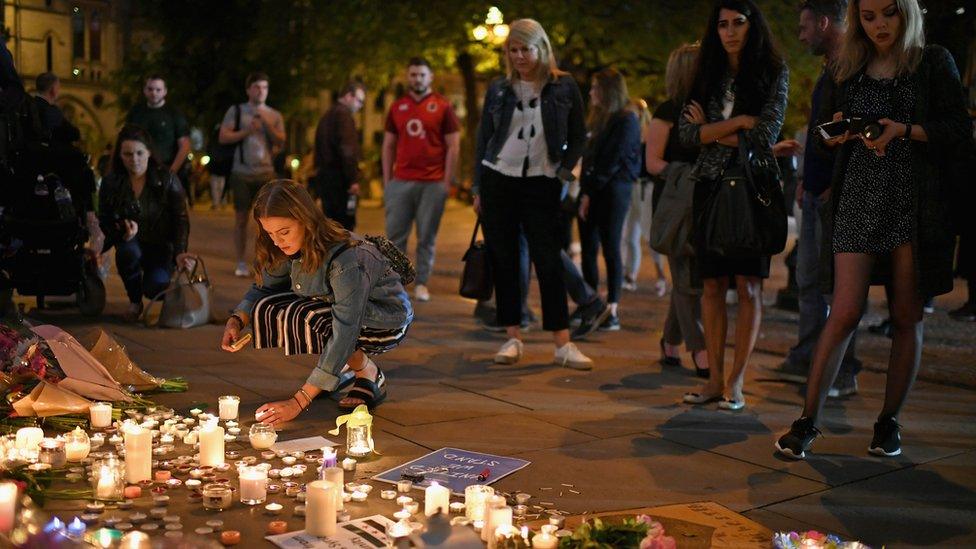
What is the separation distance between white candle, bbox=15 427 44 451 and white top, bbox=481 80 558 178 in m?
3.22

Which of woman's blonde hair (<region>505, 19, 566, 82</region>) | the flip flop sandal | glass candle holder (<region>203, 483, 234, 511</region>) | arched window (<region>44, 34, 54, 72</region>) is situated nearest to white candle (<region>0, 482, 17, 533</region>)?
glass candle holder (<region>203, 483, 234, 511</region>)

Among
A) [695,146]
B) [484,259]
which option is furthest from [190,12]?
[695,146]

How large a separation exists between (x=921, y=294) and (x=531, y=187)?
2.55 meters

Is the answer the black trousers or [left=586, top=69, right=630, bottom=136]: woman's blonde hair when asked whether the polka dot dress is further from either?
[left=586, top=69, right=630, bottom=136]: woman's blonde hair

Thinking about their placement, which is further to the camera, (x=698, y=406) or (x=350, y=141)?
(x=350, y=141)

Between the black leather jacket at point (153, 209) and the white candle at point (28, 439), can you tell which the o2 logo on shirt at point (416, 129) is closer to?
the black leather jacket at point (153, 209)

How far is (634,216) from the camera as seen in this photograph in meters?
11.2

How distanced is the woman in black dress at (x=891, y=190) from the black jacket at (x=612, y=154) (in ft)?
11.3

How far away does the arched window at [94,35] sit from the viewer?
10.0m

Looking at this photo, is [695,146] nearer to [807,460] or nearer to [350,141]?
[807,460]

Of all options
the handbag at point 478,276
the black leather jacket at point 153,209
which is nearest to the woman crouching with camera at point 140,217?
the black leather jacket at point 153,209

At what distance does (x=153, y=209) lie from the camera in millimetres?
8125

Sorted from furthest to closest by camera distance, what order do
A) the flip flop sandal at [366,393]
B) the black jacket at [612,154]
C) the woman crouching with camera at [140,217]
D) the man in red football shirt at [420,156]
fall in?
1. the man in red football shirt at [420,156]
2. the black jacket at [612,154]
3. the woman crouching with camera at [140,217]
4. the flip flop sandal at [366,393]

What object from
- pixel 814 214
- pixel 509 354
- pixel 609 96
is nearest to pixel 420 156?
pixel 609 96
